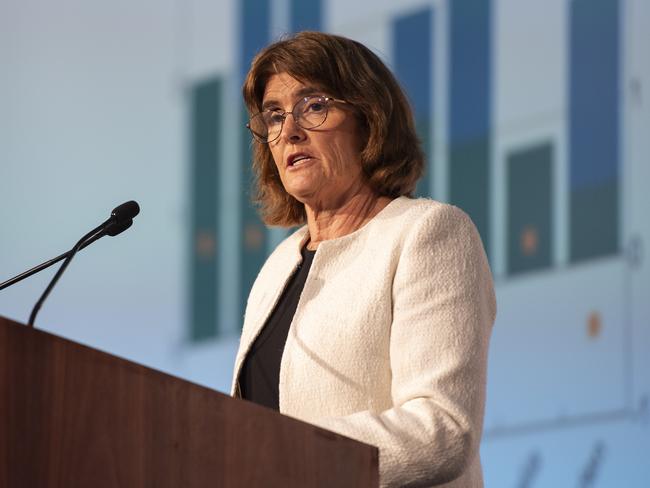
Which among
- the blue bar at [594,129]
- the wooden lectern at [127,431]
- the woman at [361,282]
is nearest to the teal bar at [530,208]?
the blue bar at [594,129]

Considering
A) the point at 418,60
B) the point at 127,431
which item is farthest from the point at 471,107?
the point at 127,431

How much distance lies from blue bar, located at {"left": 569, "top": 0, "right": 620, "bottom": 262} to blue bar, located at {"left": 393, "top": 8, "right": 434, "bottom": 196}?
45 centimetres

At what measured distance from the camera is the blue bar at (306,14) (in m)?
3.58

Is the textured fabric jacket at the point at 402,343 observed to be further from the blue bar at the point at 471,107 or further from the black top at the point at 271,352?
the blue bar at the point at 471,107

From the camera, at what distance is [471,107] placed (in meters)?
3.57

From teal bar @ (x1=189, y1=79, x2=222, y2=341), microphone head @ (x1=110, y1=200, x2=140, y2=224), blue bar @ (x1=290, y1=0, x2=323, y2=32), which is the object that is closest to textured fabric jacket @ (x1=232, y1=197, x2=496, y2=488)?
microphone head @ (x1=110, y1=200, x2=140, y2=224)

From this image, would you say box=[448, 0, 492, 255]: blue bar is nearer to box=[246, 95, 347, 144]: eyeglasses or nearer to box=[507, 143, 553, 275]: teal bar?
box=[507, 143, 553, 275]: teal bar

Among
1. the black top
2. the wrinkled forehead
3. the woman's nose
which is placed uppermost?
the wrinkled forehead

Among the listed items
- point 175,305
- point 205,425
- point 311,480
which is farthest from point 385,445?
point 175,305

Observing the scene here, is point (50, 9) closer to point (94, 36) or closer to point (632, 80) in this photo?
point (94, 36)

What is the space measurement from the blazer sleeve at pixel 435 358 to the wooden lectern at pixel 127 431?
0.65 ft

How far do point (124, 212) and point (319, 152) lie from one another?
0.38 meters

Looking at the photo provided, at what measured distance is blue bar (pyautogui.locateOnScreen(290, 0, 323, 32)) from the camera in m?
3.58

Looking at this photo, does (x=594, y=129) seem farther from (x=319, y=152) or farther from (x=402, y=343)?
(x=402, y=343)
